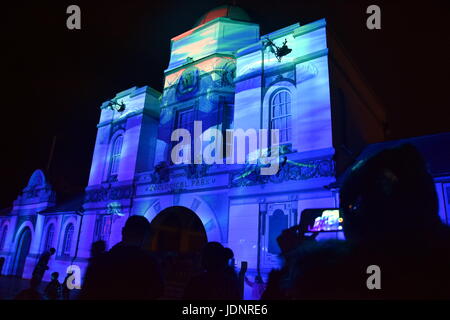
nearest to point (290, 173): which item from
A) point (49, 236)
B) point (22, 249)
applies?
point (49, 236)

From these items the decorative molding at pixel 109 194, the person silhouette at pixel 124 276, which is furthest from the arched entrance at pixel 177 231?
the person silhouette at pixel 124 276

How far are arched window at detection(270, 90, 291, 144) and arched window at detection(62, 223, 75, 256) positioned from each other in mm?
13868

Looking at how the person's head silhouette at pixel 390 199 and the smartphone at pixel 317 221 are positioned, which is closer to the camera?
the person's head silhouette at pixel 390 199

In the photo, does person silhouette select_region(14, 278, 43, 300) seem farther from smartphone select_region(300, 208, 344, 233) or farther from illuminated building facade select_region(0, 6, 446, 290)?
illuminated building facade select_region(0, 6, 446, 290)

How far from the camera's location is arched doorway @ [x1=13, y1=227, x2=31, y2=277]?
71.5 feet

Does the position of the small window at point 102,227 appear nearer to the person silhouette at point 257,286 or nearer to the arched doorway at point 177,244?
the arched doorway at point 177,244

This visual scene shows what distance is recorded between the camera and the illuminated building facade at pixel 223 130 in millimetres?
10984

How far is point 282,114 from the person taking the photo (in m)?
12.4

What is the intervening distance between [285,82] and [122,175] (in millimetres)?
9655

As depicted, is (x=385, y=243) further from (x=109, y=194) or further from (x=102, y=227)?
(x=102, y=227)

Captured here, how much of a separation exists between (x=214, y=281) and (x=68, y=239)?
17862mm

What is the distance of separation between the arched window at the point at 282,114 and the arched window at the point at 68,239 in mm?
13868
